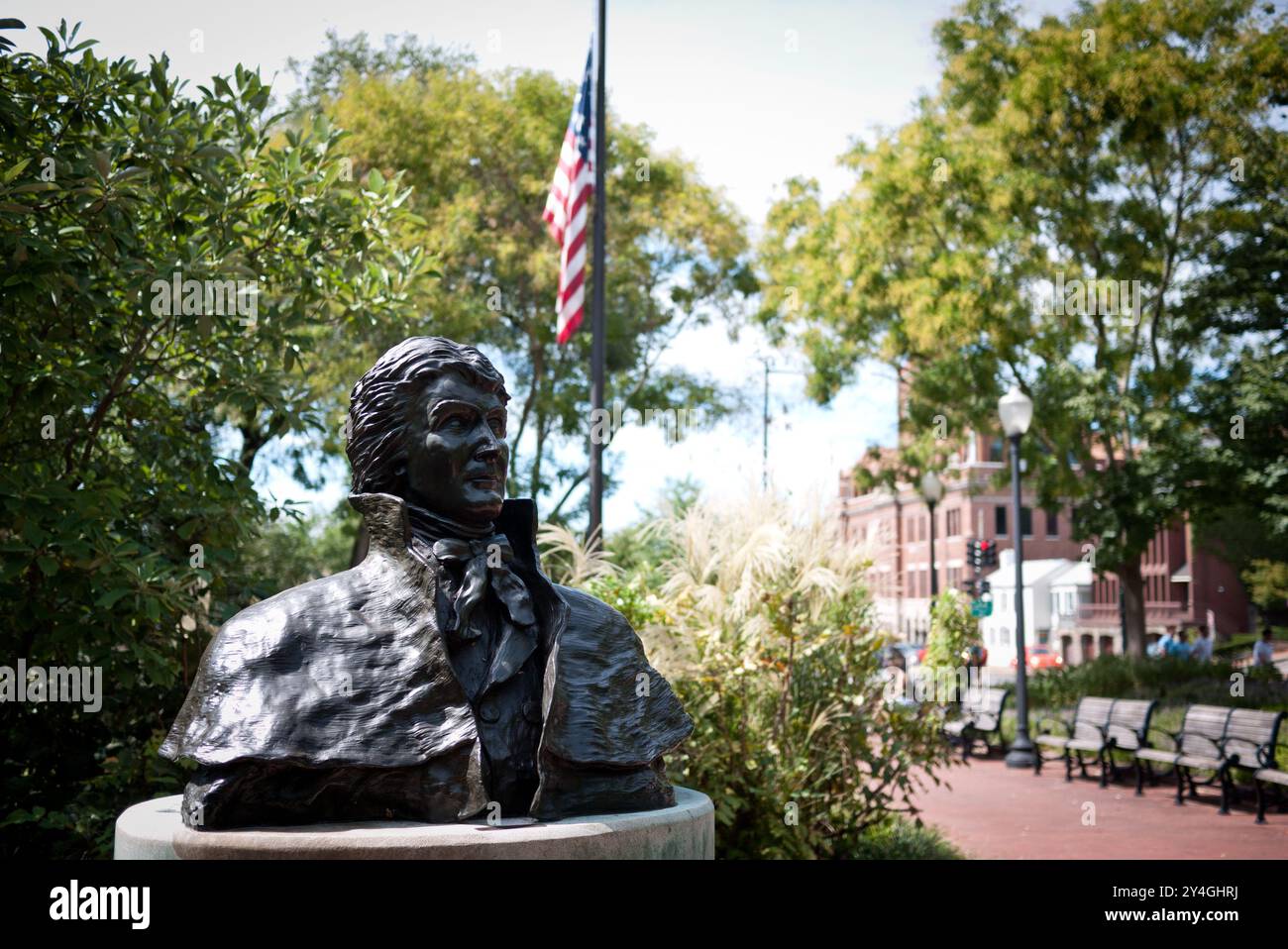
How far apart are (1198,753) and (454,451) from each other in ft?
39.5

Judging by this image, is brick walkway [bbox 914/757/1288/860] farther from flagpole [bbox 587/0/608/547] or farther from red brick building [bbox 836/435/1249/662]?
red brick building [bbox 836/435/1249/662]

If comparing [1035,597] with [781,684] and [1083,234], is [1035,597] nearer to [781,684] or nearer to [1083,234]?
[1083,234]

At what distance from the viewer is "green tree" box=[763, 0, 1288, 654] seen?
21469 mm

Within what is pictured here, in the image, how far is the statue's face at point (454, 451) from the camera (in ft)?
12.3

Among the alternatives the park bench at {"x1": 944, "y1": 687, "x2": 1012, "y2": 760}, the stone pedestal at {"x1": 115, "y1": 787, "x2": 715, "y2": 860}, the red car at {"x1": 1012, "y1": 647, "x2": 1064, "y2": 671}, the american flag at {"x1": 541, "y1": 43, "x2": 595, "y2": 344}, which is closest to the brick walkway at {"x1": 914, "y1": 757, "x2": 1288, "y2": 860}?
the park bench at {"x1": 944, "y1": 687, "x2": 1012, "y2": 760}

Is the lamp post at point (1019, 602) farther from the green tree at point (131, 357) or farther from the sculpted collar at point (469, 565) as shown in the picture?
the sculpted collar at point (469, 565)

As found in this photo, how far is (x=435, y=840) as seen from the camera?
3.21 metres

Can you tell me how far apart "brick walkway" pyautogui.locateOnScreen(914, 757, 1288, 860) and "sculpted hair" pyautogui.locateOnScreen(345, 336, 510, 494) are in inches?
241

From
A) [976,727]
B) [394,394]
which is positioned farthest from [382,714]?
[976,727]

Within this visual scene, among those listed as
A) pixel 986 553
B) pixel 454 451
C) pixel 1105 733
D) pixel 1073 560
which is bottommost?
pixel 1105 733

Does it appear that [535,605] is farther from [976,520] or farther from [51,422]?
[976,520]

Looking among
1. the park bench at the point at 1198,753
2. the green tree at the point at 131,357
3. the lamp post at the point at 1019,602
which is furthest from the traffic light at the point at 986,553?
the green tree at the point at 131,357
